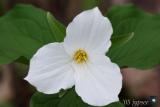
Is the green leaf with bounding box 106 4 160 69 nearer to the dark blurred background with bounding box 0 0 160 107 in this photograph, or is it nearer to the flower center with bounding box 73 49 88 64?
the flower center with bounding box 73 49 88 64

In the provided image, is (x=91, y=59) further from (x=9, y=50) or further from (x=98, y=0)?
(x=9, y=50)

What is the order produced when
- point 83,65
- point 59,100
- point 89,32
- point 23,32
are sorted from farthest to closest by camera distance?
point 23,32, point 59,100, point 83,65, point 89,32

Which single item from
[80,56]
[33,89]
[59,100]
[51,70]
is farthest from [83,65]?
[33,89]

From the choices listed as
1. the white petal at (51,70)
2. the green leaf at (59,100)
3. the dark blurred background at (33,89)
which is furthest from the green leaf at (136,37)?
the dark blurred background at (33,89)

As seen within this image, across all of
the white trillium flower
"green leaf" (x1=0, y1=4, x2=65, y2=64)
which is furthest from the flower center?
"green leaf" (x1=0, y1=4, x2=65, y2=64)

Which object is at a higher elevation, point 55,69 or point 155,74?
point 55,69

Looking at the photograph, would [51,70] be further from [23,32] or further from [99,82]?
[23,32]

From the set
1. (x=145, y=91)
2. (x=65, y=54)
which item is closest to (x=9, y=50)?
(x=65, y=54)
